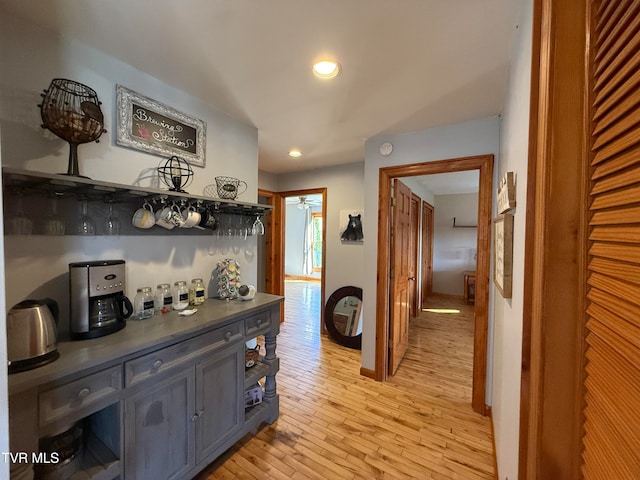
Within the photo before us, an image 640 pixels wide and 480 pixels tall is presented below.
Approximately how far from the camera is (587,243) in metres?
0.60

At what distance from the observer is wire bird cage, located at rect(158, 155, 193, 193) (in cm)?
163

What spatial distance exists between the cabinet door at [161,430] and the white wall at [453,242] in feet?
19.2

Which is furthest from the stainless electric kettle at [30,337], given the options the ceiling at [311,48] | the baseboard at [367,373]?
the baseboard at [367,373]

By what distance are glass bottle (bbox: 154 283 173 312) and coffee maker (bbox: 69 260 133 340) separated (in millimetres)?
296

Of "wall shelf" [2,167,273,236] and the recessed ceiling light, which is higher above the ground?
the recessed ceiling light

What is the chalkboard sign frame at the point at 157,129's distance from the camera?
58.3 inches

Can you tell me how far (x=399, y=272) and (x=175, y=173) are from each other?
7.34ft

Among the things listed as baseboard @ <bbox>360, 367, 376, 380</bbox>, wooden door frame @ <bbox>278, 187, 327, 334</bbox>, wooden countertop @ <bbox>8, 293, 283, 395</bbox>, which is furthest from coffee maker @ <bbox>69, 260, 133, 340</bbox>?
wooden door frame @ <bbox>278, 187, 327, 334</bbox>

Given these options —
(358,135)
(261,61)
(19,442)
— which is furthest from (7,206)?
(358,135)

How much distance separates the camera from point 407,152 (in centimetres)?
237

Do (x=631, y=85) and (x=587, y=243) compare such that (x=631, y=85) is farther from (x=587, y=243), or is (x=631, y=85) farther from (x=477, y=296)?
(x=477, y=296)

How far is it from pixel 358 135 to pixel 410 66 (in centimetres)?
104

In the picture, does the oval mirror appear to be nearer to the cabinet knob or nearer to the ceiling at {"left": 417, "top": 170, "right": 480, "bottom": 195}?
the ceiling at {"left": 417, "top": 170, "right": 480, "bottom": 195}

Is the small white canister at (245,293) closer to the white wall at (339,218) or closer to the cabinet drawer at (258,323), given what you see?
the cabinet drawer at (258,323)
